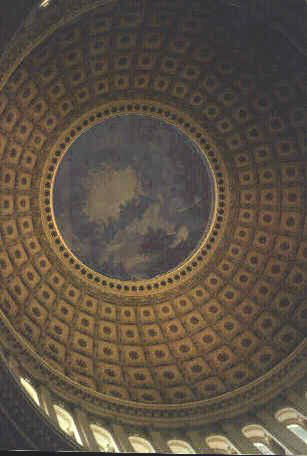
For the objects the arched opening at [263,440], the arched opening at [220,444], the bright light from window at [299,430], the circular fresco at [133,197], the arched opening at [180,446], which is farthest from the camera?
the circular fresco at [133,197]

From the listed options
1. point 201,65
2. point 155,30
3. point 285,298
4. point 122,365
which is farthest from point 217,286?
point 155,30

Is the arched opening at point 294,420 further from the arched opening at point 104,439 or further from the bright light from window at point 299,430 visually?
the arched opening at point 104,439

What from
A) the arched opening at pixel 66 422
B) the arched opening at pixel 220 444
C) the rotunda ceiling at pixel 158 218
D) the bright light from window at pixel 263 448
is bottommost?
the bright light from window at pixel 263 448

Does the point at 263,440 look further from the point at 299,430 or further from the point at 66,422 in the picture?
the point at 66,422

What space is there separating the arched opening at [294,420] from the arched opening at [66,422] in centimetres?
757

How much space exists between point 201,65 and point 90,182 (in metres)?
6.84

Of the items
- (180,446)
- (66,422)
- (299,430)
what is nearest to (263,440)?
(299,430)

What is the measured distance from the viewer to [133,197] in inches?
977

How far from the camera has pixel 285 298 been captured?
Result: 78.8 ft

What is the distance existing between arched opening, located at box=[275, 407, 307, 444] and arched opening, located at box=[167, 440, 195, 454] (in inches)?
138

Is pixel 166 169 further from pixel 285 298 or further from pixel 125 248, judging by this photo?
pixel 285 298

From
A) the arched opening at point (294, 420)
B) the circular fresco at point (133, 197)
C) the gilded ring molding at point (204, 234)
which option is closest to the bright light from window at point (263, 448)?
the arched opening at point (294, 420)

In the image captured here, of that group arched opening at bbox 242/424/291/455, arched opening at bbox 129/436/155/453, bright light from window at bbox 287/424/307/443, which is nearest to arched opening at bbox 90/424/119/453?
arched opening at bbox 129/436/155/453

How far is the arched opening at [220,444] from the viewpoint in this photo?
19.9 metres
